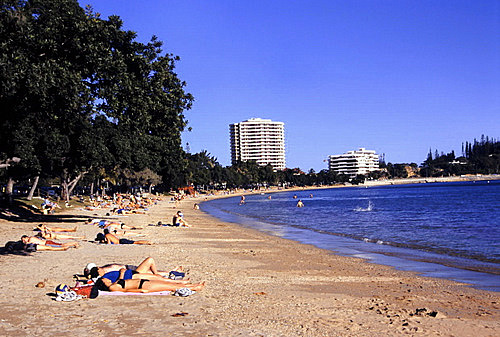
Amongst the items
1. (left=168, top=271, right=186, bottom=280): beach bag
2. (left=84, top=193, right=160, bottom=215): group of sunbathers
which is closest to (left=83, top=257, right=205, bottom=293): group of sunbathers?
(left=168, top=271, right=186, bottom=280): beach bag

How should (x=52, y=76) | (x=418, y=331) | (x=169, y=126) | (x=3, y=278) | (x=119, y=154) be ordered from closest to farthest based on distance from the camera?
(x=418, y=331) < (x=3, y=278) < (x=52, y=76) < (x=119, y=154) < (x=169, y=126)

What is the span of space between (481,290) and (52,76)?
38.9 feet

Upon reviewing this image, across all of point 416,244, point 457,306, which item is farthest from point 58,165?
point 457,306

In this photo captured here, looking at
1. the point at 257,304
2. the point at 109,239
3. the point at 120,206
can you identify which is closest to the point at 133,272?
the point at 257,304

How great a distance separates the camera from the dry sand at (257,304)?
7.04 metres

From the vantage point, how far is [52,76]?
12.6m

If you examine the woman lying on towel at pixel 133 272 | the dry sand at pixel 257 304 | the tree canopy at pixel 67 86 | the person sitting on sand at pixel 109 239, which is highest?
the tree canopy at pixel 67 86

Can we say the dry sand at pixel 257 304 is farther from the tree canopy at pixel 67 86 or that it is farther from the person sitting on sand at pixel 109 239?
the tree canopy at pixel 67 86

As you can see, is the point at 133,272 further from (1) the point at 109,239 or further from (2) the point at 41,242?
(1) the point at 109,239

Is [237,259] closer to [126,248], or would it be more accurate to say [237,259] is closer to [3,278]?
[126,248]

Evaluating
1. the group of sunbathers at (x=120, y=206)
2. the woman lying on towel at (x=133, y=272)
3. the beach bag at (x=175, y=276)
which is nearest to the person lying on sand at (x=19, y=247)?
the woman lying on towel at (x=133, y=272)

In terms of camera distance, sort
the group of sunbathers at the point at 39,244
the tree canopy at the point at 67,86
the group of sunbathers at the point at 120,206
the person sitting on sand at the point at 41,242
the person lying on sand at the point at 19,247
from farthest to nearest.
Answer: the group of sunbathers at the point at 120,206, the person sitting on sand at the point at 41,242, the group of sunbathers at the point at 39,244, the person lying on sand at the point at 19,247, the tree canopy at the point at 67,86

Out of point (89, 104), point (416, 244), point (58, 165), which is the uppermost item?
point (89, 104)

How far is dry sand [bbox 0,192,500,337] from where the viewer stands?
23.1 ft
